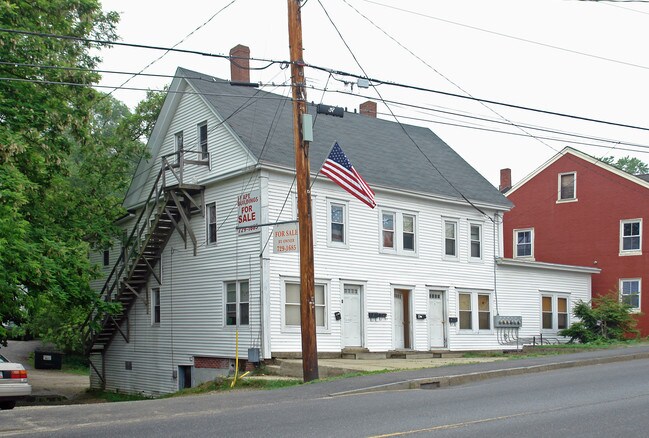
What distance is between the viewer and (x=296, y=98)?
59.9ft

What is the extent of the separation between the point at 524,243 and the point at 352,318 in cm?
1739

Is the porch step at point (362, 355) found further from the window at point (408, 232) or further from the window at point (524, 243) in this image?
the window at point (524, 243)

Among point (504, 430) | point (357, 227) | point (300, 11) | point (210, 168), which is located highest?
point (300, 11)

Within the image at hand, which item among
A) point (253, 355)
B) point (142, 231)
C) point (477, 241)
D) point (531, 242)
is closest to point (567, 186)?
point (531, 242)

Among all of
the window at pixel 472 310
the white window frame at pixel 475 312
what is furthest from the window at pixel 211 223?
the window at pixel 472 310

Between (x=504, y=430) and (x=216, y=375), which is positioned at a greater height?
(x=504, y=430)

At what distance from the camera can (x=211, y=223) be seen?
26250mm

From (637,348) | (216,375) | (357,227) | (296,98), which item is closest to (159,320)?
(216,375)

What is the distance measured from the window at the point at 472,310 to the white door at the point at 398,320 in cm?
303

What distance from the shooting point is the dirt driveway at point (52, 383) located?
1120 inches

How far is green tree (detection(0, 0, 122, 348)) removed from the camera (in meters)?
19.5

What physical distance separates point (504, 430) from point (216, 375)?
53.0 ft

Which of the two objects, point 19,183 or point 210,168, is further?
point 210,168

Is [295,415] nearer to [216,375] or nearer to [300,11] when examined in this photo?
[300,11]
